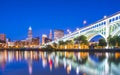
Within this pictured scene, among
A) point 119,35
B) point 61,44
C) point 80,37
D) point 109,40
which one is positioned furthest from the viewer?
point 61,44

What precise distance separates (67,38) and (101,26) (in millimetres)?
31122

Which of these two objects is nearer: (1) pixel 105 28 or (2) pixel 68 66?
(2) pixel 68 66

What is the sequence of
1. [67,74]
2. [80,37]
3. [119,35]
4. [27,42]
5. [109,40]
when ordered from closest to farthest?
[67,74], [109,40], [119,35], [80,37], [27,42]

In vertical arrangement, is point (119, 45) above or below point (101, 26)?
below

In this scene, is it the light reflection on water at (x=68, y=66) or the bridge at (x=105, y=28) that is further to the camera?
the bridge at (x=105, y=28)

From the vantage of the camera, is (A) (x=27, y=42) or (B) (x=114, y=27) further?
(A) (x=27, y=42)

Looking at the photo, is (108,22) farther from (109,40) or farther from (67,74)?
(67,74)

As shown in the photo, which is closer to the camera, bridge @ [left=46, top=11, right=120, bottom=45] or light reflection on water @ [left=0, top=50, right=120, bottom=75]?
light reflection on water @ [left=0, top=50, right=120, bottom=75]

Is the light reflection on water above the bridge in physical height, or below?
below

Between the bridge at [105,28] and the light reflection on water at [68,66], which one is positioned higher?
the bridge at [105,28]

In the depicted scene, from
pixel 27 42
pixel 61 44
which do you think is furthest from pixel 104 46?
pixel 27 42

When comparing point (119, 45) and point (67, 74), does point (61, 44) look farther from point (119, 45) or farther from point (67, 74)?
point (67, 74)

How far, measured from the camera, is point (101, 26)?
93.4 meters

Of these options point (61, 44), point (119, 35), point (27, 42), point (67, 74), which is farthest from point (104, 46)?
point (27, 42)
